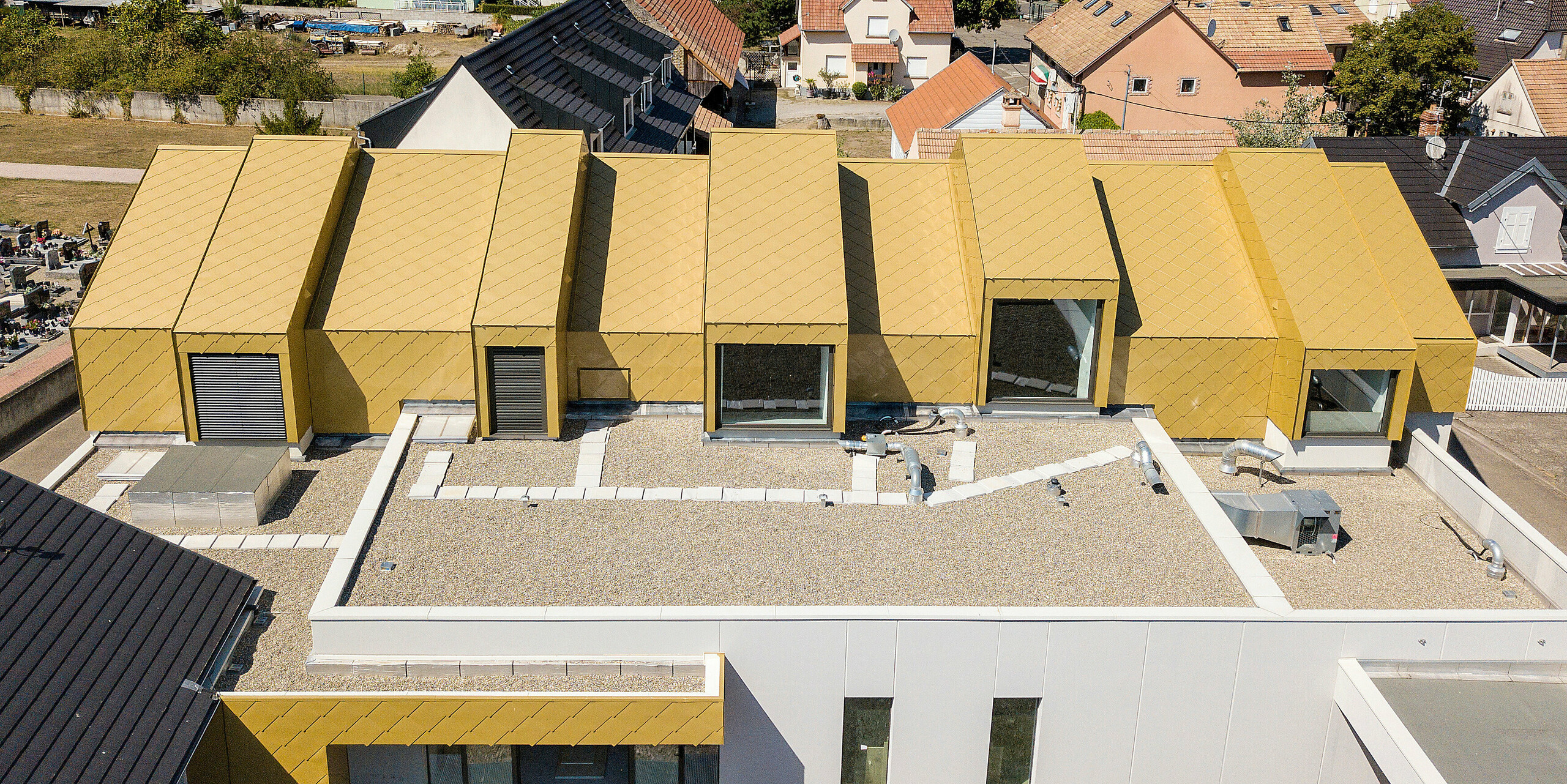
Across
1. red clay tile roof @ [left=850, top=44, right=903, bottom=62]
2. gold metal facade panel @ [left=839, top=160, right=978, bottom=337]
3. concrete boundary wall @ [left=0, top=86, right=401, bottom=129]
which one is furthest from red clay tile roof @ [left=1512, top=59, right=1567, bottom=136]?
concrete boundary wall @ [left=0, top=86, right=401, bottom=129]

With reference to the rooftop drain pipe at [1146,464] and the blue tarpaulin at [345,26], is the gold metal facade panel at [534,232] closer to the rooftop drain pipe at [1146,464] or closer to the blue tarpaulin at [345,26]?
the rooftop drain pipe at [1146,464]

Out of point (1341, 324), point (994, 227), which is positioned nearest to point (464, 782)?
point (994, 227)

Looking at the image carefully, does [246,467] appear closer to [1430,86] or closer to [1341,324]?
[1341,324]

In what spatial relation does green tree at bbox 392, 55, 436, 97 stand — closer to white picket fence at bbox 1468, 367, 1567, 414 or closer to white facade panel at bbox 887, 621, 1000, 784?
white picket fence at bbox 1468, 367, 1567, 414

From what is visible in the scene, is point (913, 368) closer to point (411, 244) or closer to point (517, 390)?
point (517, 390)

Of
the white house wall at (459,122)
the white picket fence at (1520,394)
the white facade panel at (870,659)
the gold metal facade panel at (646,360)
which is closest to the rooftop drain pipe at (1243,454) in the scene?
the white facade panel at (870,659)

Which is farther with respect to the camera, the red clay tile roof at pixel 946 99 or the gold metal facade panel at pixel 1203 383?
the red clay tile roof at pixel 946 99
